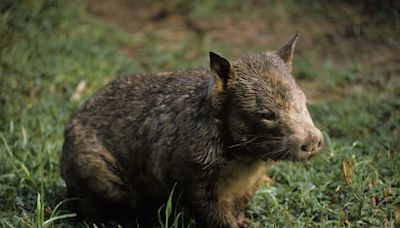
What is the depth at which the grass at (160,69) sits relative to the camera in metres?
5.06

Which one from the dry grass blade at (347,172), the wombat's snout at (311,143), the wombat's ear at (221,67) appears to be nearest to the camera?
the wombat's snout at (311,143)

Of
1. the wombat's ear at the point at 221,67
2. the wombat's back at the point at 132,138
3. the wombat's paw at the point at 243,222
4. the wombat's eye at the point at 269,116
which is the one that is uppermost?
the wombat's ear at the point at 221,67

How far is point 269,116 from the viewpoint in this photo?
4301 millimetres

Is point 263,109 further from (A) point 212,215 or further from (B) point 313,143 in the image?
(A) point 212,215

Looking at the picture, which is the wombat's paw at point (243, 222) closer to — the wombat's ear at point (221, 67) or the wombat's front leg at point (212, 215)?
the wombat's front leg at point (212, 215)

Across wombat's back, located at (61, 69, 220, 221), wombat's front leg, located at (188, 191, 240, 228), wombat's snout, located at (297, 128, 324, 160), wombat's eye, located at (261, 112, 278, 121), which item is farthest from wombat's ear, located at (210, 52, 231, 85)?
wombat's front leg, located at (188, 191, 240, 228)

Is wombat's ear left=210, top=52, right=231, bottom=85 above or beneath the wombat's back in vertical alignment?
above

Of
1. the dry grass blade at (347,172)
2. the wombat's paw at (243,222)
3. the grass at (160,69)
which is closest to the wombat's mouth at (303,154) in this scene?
the grass at (160,69)

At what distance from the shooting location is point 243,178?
4734 mm

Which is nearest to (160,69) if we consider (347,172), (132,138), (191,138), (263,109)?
(132,138)

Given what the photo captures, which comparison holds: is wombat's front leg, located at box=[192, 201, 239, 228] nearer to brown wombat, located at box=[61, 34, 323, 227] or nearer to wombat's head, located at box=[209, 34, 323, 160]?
brown wombat, located at box=[61, 34, 323, 227]

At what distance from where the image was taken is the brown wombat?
4340 millimetres

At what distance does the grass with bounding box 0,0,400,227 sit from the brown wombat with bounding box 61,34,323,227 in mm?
289

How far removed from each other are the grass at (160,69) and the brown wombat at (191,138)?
29cm
